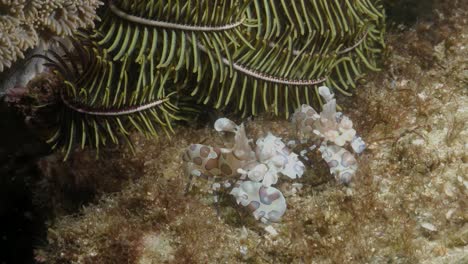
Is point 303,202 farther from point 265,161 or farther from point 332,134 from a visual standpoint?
point 332,134

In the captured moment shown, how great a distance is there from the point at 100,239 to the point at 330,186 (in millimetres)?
1779

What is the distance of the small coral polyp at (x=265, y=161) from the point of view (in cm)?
341

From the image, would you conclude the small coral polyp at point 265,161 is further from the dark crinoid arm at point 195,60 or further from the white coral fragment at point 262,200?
the dark crinoid arm at point 195,60

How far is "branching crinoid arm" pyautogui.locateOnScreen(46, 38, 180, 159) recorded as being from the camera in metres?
3.43

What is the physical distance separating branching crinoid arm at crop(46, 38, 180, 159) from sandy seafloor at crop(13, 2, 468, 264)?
10.1 inches

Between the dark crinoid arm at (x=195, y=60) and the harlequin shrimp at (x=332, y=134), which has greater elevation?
the dark crinoid arm at (x=195, y=60)

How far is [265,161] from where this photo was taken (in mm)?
3621

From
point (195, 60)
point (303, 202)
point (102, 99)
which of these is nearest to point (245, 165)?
point (303, 202)

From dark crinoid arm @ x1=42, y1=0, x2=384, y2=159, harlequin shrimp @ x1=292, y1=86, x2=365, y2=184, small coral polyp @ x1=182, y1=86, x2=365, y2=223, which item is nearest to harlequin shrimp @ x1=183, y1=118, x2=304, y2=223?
small coral polyp @ x1=182, y1=86, x2=365, y2=223

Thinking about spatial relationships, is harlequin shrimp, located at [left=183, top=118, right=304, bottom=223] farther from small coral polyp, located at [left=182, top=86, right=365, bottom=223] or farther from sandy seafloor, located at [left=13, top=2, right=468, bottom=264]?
sandy seafloor, located at [left=13, top=2, right=468, bottom=264]

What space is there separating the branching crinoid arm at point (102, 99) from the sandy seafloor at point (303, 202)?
0.26m

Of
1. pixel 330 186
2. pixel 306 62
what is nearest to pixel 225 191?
pixel 330 186

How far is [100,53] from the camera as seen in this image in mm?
3498

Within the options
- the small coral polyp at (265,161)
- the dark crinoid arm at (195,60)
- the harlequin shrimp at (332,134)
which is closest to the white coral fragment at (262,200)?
the small coral polyp at (265,161)
